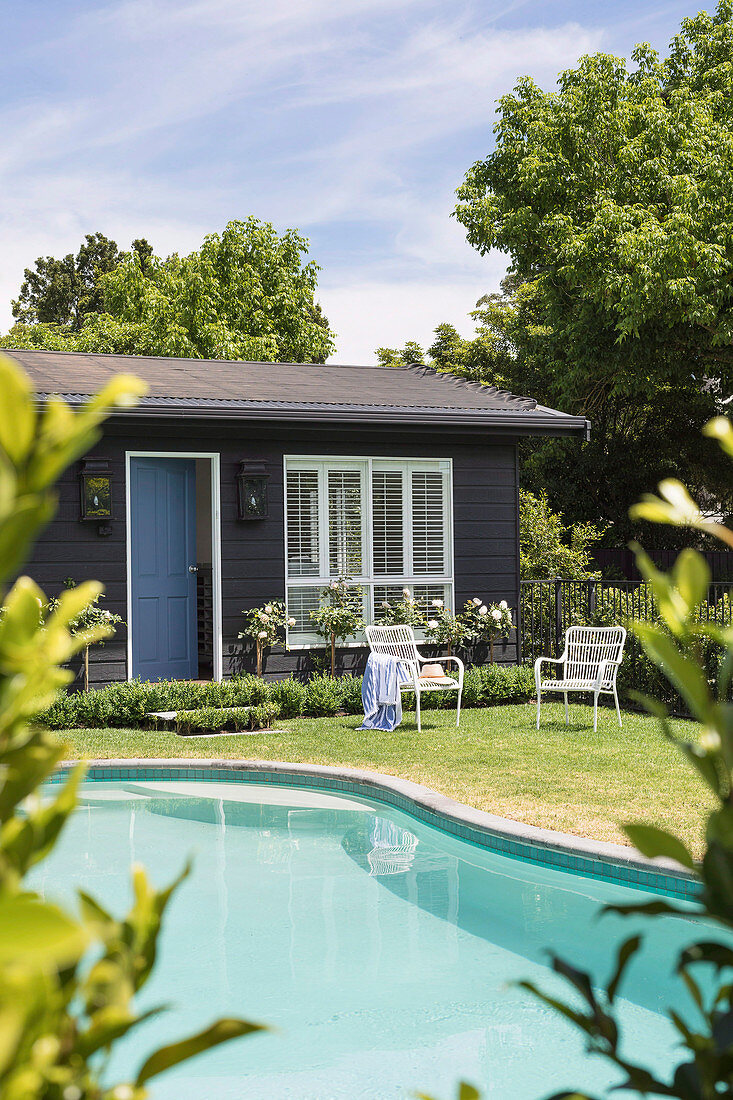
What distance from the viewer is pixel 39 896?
72cm

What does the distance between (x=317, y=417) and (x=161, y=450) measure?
1.61 meters

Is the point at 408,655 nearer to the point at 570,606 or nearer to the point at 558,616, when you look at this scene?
the point at 558,616

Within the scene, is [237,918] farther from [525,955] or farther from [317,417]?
[317,417]

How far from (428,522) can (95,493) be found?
3.68m

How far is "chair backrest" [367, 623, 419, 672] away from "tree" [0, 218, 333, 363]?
16758 mm

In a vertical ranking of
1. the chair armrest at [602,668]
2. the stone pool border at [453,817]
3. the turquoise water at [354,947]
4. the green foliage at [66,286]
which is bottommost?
the turquoise water at [354,947]

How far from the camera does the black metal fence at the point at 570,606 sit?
11211 millimetres

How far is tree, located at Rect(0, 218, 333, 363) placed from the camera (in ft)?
85.9

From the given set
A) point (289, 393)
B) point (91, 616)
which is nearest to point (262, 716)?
point (91, 616)

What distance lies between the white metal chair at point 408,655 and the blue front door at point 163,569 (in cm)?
225

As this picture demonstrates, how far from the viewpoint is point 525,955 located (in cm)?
480

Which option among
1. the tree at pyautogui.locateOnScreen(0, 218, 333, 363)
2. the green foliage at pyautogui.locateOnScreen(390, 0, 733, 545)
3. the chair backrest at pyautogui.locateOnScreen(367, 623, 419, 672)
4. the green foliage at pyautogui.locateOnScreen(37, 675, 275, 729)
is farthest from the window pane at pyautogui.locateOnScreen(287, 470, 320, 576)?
the tree at pyautogui.locateOnScreen(0, 218, 333, 363)

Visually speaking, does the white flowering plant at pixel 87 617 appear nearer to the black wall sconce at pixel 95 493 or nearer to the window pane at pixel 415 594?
the black wall sconce at pixel 95 493

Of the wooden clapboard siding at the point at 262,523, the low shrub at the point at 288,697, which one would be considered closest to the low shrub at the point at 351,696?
the low shrub at the point at 288,697
